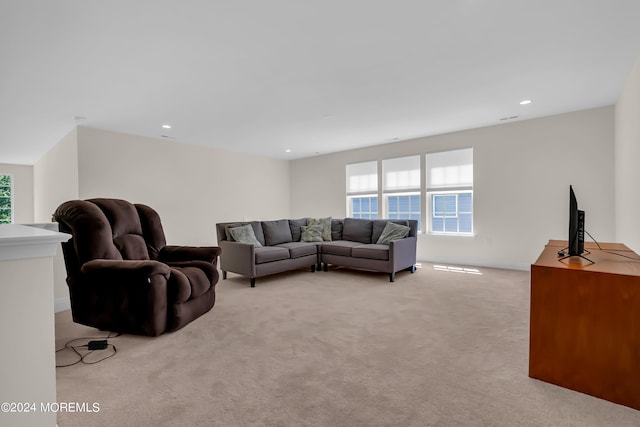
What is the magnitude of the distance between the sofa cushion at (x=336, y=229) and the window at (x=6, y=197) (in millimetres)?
8645

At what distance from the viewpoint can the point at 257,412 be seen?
1599 mm

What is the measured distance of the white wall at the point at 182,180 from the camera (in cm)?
490

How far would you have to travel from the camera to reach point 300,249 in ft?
16.4

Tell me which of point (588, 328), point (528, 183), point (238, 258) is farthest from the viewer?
point (528, 183)

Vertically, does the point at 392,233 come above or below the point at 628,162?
below

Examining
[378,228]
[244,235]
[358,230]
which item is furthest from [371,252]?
[244,235]

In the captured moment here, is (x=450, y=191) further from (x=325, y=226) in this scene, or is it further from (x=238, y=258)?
(x=238, y=258)

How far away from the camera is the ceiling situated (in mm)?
2121

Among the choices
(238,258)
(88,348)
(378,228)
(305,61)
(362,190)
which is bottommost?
(88,348)

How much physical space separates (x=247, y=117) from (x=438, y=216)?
12.7ft

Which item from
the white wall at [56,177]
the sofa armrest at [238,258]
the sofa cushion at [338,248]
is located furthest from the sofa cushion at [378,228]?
the white wall at [56,177]

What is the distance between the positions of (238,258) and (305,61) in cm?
282

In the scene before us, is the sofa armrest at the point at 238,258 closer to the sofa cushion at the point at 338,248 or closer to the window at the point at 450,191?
the sofa cushion at the point at 338,248

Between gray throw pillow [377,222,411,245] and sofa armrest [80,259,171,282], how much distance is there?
3399 mm
